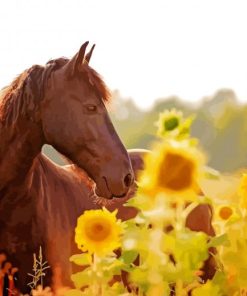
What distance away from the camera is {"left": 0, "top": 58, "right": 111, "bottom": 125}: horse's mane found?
16.1ft

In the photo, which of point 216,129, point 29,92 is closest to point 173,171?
point 29,92

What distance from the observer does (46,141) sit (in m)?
4.99

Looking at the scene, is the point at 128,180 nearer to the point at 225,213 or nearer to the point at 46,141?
the point at 46,141

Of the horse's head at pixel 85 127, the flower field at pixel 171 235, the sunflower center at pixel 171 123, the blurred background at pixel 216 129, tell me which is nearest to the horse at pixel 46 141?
the horse's head at pixel 85 127

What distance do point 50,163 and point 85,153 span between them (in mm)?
718

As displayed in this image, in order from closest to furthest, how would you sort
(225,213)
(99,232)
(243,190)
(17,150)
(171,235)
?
(171,235) → (243,190) → (99,232) → (225,213) → (17,150)

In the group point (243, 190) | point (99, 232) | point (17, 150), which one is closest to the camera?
point (243, 190)

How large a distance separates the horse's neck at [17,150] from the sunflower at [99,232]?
1637 millimetres

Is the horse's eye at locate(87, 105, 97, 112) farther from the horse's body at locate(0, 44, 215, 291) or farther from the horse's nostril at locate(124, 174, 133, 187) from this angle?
the horse's nostril at locate(124, 174, 133, 187)

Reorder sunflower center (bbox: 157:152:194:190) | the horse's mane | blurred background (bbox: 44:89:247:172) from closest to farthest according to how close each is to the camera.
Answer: sunflower center (bbox: 157:152:194:190) → the horse's mane → blurred background (bbox: 44:89:247:172)

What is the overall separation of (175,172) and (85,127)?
2.27m

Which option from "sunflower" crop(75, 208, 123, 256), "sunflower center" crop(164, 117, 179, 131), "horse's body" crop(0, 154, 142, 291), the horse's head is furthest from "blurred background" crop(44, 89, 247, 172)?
"sunflower center" crop(164, 117, 179, 131)

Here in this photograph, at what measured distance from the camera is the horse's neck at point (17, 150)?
4.93 meters

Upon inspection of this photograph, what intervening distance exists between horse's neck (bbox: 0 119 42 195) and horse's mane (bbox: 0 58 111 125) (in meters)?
0.07
